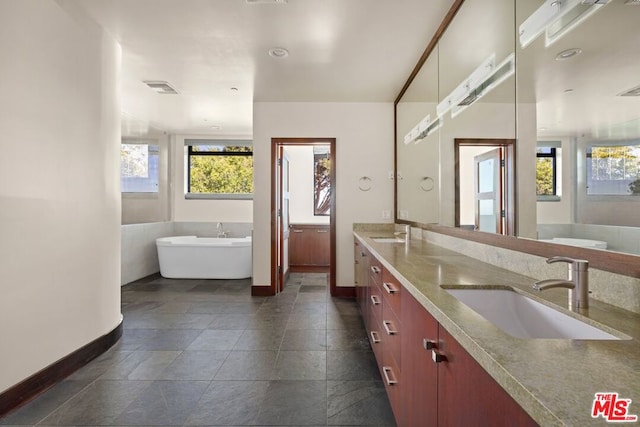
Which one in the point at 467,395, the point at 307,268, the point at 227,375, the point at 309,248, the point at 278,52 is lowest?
the point at 227,375

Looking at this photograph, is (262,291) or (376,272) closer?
(376,272)

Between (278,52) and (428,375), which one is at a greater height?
(278,52)

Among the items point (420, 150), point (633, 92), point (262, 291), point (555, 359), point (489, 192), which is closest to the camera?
point (555, 359)

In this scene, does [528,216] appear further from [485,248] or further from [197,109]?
[197,109]

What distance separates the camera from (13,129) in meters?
1.82

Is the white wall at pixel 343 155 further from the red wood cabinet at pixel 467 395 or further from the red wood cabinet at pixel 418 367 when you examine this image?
the red wood cabinet at pixel 467 395

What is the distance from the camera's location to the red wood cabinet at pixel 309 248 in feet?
19.2

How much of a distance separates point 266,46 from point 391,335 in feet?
8.47

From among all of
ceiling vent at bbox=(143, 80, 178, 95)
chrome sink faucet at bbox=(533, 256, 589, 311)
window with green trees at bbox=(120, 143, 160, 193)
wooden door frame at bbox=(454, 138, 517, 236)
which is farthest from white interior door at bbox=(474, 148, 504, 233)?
window with green trees at bbox=(120, 143, 160, 193)

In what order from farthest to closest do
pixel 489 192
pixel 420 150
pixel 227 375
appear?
pixel 420 150 < pixel 227 375 < pixel 489 192

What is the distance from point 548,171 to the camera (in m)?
1.29

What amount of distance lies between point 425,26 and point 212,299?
379 cm

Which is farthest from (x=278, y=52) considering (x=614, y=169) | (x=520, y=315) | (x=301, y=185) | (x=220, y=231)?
(x=220, y=231)

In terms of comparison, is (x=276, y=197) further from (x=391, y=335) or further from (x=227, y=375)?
(x=391, y=335)
